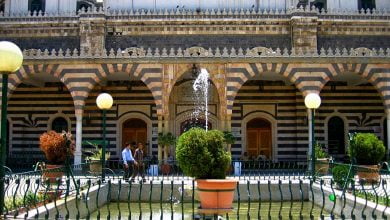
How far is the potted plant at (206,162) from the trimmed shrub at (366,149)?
6.46m

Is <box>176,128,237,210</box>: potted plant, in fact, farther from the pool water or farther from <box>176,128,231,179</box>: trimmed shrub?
the pool water

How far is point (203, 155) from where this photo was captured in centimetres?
758

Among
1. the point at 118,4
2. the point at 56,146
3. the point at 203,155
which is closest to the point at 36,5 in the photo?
the point at 118,4

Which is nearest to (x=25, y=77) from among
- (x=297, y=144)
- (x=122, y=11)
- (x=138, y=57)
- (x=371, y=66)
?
(x=138, y=57)

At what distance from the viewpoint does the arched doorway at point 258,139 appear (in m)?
22.7

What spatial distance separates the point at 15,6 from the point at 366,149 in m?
20.6

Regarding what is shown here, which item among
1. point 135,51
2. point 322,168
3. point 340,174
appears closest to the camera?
point 340,174

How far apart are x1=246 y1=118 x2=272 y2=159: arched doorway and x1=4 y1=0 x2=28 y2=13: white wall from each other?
13.9 meters

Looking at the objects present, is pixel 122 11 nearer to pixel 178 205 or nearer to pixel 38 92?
pixel 38 92

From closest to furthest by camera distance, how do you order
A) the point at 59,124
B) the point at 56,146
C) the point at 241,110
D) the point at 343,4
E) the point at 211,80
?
the point at 56,146 → the point at 211,80 → the point at 241,110 → the point at 59,124 → the point at 343,4

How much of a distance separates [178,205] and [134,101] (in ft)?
34.0

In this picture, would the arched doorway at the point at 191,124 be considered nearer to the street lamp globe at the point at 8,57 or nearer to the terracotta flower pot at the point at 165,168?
the terracotta flower pot at the point at 165,168

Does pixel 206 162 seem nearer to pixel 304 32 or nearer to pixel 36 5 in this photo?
pixel 304 32

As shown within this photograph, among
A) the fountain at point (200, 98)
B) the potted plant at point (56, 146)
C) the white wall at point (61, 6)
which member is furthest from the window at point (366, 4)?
the potted plant at point (56, 146)
